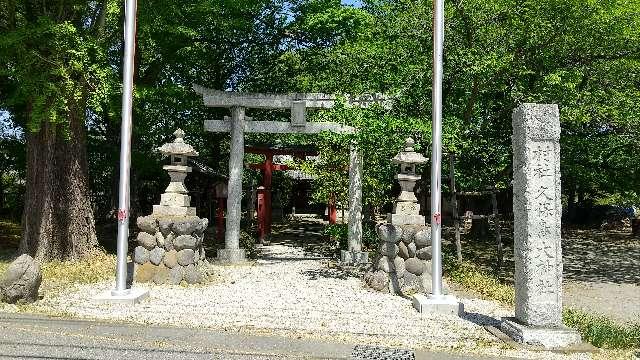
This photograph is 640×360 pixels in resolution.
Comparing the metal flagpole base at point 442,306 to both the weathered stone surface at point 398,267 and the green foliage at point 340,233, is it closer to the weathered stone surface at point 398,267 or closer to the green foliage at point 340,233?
the weathered stone surface at point 398,267

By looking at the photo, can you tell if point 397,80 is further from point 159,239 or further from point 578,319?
point 578,319

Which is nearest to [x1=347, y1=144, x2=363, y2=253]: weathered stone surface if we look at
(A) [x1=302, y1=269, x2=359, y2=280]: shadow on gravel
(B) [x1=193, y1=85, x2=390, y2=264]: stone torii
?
(B) [x1=193, y1=85, x2=390, y2=264]: stone torii

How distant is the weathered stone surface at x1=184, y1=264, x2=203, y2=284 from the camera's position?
9664 millimetres

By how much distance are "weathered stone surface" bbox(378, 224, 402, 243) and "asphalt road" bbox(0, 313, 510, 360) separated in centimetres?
394

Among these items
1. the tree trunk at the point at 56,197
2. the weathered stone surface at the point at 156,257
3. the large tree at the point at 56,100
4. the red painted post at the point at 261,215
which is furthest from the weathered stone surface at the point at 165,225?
the red painted post at the point at 261,215

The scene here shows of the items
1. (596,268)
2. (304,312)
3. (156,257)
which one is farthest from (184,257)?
(596,268)

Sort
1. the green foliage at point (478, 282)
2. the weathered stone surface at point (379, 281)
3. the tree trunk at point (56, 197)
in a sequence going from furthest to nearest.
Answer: the tree trunk at point (56, 197), the weathered stone surface at point (379, 281), the green foliage at point (478, 282)

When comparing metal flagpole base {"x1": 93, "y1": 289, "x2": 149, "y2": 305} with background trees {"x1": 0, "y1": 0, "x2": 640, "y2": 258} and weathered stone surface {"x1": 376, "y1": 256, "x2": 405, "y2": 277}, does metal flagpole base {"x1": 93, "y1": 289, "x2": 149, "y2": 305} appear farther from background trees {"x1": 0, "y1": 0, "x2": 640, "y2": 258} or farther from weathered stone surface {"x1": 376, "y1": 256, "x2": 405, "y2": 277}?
weathered stone surface {"x1": 376, "y1": 256, "x2": 405, "y2": 277}

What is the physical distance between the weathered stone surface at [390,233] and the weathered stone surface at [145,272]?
14.4 ft

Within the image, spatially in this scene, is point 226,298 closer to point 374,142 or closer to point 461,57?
point 374,142

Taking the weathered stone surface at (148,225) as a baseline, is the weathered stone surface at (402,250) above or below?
below

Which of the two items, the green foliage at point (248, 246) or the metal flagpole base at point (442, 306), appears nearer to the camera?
the metal flagpole base at point (442, 306)

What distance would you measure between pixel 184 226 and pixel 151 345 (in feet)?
14.9

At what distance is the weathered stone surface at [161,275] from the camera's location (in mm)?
9523
